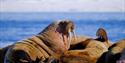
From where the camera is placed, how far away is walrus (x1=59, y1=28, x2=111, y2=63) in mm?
10508

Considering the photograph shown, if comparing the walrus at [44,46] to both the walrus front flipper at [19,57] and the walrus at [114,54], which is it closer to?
the walrus front flipper at [19,57]

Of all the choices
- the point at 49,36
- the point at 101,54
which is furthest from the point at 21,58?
the point at 101,54

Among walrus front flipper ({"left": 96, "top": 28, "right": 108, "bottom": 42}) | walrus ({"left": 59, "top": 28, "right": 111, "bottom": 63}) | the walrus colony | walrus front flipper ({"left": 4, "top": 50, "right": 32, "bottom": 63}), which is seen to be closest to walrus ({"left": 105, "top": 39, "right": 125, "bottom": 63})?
the walrus colony

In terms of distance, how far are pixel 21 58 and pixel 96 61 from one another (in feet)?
4.93

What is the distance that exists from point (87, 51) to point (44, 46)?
3.28 feet

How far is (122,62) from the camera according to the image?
32.1 ft

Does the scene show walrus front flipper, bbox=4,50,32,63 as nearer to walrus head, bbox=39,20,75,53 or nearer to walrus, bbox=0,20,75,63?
walrus, bbox=0,20,75,63

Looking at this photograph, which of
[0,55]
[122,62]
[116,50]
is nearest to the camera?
[122,62]

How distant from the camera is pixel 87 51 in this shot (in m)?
10.9

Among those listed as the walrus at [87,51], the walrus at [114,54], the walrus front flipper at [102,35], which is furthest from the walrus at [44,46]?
the walrus at [114,54]

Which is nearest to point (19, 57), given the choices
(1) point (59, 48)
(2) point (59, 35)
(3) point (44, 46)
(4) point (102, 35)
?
(3) point (44, 46)

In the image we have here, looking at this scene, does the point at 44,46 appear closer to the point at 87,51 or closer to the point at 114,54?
the point at 87,51

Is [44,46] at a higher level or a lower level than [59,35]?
lower

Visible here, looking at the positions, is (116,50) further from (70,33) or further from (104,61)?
(70,33)
